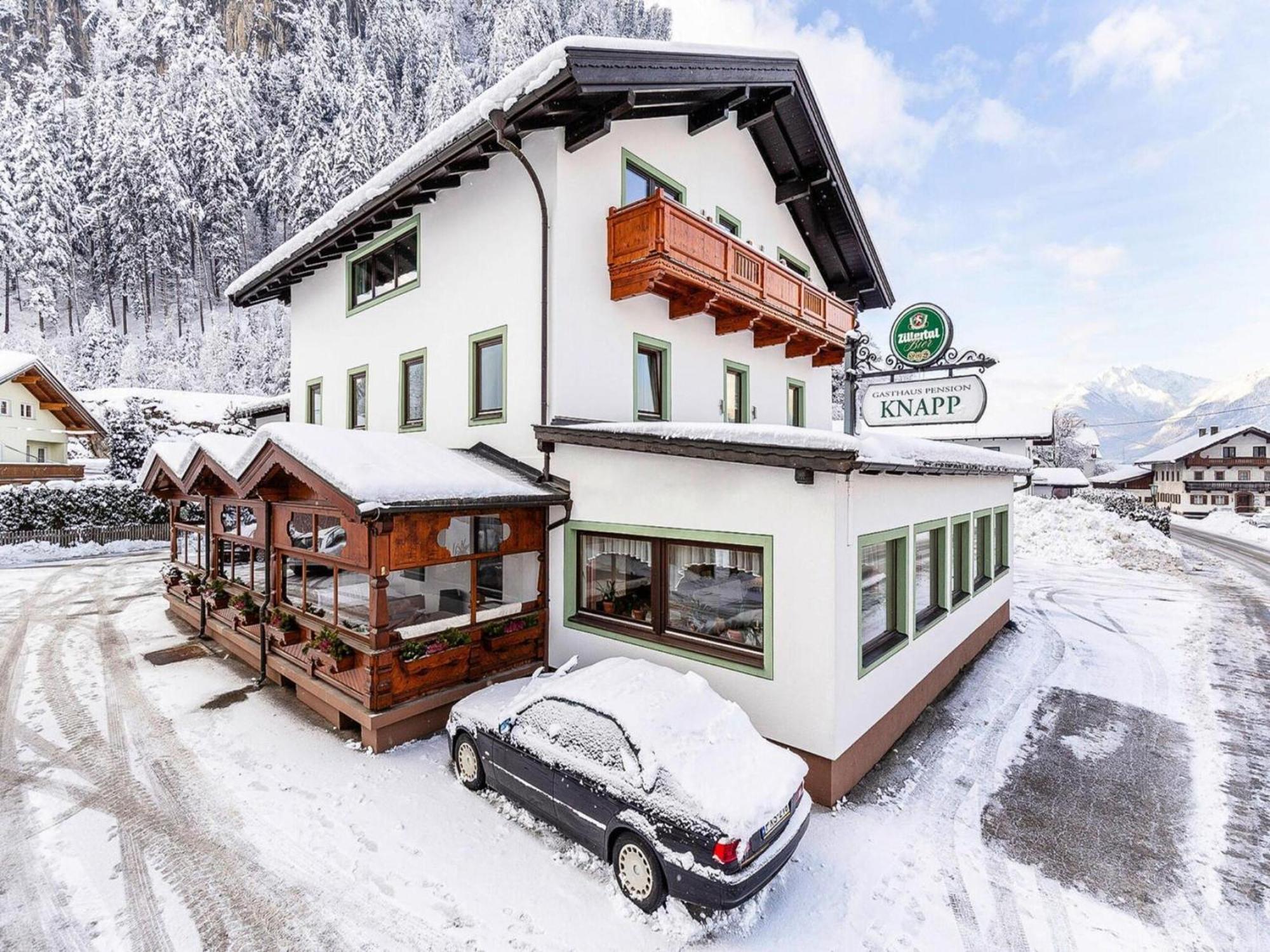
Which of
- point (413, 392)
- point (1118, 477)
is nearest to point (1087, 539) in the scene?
point (413, 392)

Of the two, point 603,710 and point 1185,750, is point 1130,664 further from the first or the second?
point 603,710

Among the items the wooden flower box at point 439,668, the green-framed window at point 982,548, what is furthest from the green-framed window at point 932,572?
the wooden flower box at point 439,668

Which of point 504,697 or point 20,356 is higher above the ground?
point 20,356

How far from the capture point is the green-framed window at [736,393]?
1402 cm

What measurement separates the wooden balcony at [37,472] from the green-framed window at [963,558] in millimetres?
39331

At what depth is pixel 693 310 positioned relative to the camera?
12.0m

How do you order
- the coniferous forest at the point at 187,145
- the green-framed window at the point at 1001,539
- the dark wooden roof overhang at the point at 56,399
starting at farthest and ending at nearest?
1. the coniferous forest at the point at 187,145
2. the dark wooden roof overhang at the point at 56,399
3. the green-framed window at the point at 1001,539

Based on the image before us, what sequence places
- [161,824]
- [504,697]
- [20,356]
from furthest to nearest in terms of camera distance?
[20,356] < [504,697] < [161,824]

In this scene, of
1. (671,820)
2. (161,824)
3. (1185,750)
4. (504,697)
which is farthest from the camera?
(1185,750)

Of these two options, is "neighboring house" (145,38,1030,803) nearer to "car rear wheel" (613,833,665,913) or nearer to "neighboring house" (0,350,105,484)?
"car rear wheel" (613,833,665,913)

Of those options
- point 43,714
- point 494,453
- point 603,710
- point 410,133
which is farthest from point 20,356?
point 410,133

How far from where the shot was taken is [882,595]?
8.83m

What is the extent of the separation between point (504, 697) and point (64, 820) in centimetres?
498

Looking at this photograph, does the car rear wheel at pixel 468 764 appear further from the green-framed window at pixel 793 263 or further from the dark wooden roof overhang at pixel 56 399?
the dark wooden roof overhang at pixel 56 399
